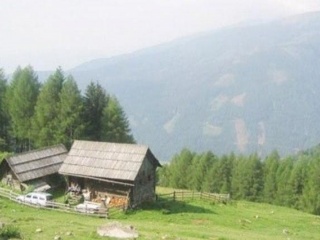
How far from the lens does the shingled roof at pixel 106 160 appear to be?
50781 millimetres

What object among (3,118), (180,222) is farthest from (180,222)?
(3,118)

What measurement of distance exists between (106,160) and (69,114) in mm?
25799

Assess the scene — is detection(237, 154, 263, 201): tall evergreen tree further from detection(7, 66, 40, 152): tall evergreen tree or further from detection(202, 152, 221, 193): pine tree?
detection(7, 66, 40, 152): tall evergreen tree

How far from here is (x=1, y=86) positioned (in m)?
86.4

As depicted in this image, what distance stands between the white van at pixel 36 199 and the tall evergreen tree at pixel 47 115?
94.7ft

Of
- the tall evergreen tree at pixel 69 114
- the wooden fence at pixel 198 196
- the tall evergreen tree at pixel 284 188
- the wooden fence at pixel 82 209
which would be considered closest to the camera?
the wooden fence at pixel 82 209

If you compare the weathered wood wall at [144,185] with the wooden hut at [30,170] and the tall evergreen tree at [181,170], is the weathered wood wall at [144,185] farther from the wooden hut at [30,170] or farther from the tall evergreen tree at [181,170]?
the tall evergreen tree at [181,170]

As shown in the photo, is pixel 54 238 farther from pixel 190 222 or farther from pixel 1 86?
pixel 1 86

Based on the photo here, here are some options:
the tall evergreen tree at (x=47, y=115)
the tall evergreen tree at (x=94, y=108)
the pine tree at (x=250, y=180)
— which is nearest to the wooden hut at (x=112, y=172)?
the tall evergreen tree at (x=47, y=115)

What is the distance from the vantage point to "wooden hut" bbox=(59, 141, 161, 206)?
5069 cm

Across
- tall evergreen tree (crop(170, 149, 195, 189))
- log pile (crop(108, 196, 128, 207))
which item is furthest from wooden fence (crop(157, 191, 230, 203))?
tall evergreen tree (crop(170, 149, 195, 189))

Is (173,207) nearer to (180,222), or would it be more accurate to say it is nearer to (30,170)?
(180,222)

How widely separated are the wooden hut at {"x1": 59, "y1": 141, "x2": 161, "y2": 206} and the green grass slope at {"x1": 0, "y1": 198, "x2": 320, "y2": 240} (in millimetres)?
2566

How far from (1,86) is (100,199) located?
42.6m
